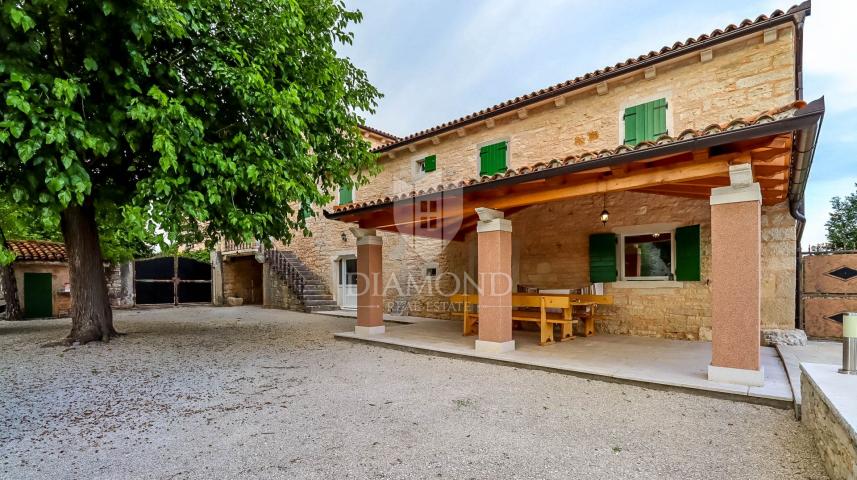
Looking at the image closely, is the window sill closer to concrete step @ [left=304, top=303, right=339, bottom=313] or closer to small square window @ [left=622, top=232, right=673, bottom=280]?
small square window @ [left=622, top=232, right=673, bottom=280]

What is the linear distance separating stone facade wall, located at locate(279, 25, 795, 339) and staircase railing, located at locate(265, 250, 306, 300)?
15.2ft

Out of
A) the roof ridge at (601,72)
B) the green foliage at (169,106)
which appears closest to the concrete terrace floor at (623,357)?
the green foliage at (169,106)

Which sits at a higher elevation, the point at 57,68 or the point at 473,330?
the point at 57,68

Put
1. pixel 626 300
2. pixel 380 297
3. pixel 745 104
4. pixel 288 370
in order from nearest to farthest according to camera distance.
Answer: pixel 288 370, pixel 745 104, pixel 626 300, pixel 380 297

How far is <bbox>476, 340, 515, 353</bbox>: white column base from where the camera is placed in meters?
5.78

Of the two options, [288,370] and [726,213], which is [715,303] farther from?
[288,370]

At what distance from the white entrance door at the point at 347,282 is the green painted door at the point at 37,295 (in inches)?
354

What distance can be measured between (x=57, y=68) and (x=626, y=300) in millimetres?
9164

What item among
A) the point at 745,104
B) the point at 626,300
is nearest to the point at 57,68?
the point at 626,300

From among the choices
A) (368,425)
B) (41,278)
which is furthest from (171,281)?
(368,425)

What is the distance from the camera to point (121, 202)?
6.48m

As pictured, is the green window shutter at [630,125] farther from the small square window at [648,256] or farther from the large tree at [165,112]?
the large tree at [165,112]

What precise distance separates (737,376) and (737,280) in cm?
96

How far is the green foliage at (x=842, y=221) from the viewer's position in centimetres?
1884
